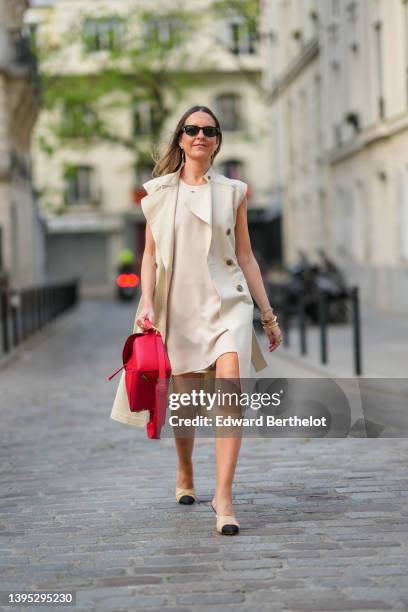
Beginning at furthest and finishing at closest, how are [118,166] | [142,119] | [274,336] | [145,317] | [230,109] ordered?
[230,109]
[118,166]
[142,119]
[274,336]
[145,317]

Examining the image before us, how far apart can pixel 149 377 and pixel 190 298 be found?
437mm

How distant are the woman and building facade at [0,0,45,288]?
77.4 feet

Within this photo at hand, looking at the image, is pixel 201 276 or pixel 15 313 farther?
pixel 15 313

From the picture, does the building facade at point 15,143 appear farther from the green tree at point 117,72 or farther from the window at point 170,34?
the window at point 170,34

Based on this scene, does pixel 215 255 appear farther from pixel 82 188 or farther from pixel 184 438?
pixel 82 188

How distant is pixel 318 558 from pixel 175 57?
4713cm

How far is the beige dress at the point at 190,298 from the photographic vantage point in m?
5.11

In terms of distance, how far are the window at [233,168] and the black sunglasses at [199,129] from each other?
51.1m

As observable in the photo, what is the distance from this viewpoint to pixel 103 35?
51.6 metres

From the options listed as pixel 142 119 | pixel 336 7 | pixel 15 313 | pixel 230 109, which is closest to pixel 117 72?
pixel 142 119

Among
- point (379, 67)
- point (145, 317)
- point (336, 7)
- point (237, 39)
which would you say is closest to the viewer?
point (145, 317)

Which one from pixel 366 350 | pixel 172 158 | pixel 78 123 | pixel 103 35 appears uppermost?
pixel 103 35

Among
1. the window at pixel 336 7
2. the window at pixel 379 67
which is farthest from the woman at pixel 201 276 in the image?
the window at pixel 336 7

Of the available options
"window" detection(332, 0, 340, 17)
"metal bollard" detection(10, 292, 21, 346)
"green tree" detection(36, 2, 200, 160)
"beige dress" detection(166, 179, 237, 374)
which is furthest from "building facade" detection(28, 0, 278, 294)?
"beige dress" detection(166, 179, 237, 374)
